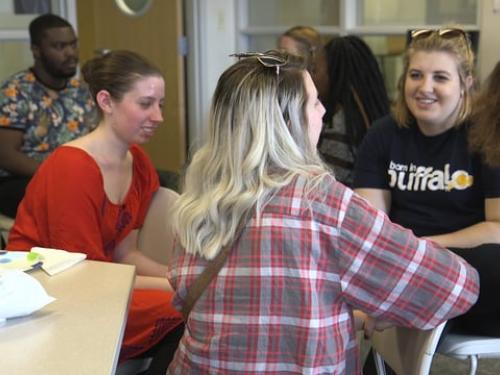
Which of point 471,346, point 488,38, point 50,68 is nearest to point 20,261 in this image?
point 471,346

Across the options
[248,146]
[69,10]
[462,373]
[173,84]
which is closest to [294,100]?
[248,146]

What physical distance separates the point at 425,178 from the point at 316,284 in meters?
0.90

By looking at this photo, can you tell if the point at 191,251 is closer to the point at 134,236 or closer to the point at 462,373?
the point at 134,236

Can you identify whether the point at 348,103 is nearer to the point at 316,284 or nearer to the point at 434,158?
the point at 434,158

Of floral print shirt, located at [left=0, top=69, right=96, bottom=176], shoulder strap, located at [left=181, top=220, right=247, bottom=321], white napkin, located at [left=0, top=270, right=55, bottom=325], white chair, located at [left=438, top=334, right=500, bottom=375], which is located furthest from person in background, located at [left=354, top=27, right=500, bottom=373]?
floral print shirt, located at [left=0, top=69, right=96, bottom=176]

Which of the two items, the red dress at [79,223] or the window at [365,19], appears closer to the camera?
the red dress at [79,223]

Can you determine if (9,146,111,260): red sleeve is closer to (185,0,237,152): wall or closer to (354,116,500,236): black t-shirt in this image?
(354,116,500,236): black t-shirt

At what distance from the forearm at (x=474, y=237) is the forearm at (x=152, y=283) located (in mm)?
709

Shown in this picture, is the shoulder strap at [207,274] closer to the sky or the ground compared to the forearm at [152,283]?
closer to the sky

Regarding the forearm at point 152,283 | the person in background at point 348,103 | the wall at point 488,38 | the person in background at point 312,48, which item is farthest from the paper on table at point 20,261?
the wall at point 488,38

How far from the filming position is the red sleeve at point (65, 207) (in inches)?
69.6

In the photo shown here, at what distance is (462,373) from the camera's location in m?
2.63

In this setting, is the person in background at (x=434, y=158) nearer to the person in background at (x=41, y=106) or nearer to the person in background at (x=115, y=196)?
the person in background at (x=115, y=196)

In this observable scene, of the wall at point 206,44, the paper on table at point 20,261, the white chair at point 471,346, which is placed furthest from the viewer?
the wall at point 206,44
